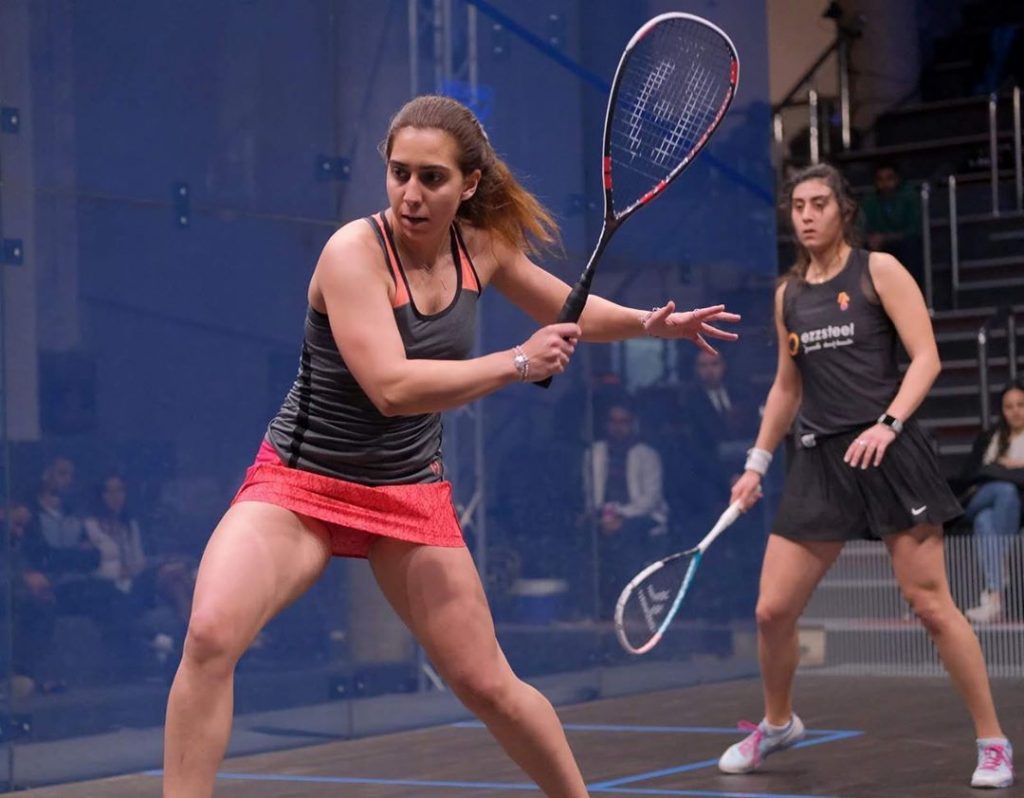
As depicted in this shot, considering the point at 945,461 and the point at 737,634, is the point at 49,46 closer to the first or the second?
the point at 737,634

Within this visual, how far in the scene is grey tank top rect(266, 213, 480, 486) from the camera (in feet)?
10.2

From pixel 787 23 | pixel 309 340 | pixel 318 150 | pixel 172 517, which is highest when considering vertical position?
pixel 787 23

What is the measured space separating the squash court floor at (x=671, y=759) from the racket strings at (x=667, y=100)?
159cm

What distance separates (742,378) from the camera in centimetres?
794

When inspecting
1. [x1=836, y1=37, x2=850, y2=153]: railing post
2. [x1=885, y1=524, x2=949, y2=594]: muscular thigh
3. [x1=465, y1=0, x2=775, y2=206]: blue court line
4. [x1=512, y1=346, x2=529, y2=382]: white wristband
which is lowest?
[x1=885, y1=524, x2=949, y2=594]: muscular thigh

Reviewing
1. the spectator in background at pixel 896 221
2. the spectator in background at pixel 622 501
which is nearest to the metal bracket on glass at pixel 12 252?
the spectator in background at pixel 622 501

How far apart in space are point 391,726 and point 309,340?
3207mm

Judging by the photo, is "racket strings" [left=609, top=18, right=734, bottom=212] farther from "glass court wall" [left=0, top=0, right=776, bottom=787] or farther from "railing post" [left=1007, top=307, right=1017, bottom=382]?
"railing post" [left=1007, top=307, right=1017, bottom=382]

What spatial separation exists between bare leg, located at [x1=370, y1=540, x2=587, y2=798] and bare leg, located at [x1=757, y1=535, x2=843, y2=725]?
1657 mm

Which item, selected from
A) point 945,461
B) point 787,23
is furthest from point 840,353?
point 787,23

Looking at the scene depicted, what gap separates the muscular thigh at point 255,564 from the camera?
2.92 metres

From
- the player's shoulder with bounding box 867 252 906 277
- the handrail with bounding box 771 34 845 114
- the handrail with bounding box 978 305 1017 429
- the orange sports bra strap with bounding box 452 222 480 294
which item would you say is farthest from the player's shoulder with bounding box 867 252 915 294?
the handrail with bounding box 771 34 845 114

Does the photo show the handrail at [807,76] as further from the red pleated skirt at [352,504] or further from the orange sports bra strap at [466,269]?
the red pleated skirt at [352,504]

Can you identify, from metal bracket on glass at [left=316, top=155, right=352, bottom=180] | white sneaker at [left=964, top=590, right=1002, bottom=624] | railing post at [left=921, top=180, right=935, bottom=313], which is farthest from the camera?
railing post at [left=921, top=180, right=935, bottom=313]
